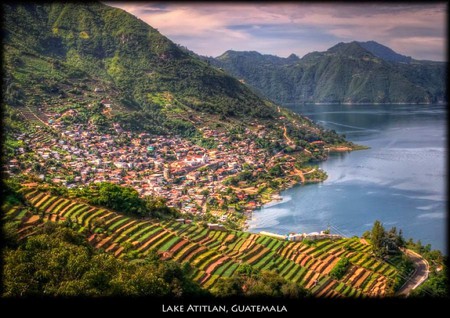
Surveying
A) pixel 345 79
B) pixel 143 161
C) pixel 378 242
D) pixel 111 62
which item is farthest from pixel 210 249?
pixel 345 79

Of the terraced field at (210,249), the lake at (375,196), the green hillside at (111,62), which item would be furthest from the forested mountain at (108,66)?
the terraced field at (210,249)

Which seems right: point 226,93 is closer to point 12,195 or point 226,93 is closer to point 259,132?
point 259,132

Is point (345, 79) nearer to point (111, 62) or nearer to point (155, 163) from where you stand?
point (111, 62)

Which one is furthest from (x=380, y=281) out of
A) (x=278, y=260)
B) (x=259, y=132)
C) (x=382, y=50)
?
(x=382, y=50)

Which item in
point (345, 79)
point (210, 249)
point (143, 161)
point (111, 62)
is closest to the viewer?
point (210, 249)

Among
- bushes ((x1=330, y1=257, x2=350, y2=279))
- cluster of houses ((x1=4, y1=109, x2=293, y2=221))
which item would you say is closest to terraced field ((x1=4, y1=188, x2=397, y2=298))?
bushes ((x1=330, y1=257, x2=350, y2=279))

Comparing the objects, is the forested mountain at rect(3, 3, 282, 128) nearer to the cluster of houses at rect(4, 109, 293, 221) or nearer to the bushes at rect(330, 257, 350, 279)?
the cluster of houses at rect(4, 109, 293, 221)

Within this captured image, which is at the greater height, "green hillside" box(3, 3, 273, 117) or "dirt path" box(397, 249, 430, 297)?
"green hillside" box(3, 3, 273, 117)
